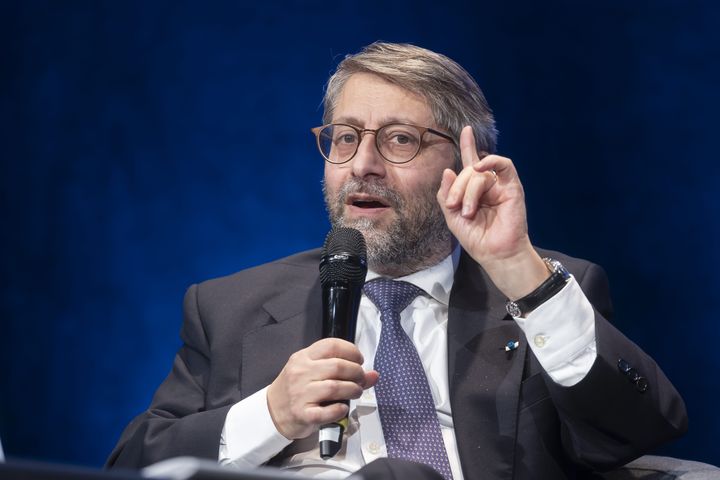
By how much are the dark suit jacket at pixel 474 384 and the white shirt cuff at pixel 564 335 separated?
2 cm

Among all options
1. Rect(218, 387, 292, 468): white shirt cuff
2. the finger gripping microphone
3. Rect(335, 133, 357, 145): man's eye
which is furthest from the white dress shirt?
Rect(335, 133, 357, 145): man's eye

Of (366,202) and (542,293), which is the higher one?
(366,202)

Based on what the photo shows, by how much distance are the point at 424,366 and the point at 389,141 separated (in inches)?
20.4

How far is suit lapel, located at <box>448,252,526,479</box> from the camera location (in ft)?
6.04

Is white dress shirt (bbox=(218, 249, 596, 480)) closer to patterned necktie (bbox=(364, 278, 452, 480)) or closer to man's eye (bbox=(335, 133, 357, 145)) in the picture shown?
patterned necktie (bbox=(364, 278, 452, 480))

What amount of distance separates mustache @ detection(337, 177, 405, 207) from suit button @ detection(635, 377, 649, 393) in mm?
648

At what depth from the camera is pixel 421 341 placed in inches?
79.3

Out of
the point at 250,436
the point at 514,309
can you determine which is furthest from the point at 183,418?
the point at 514,309

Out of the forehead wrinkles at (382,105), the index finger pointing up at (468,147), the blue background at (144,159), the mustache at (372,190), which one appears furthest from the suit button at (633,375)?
the blue background at (144,159)

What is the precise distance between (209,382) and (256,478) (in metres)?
1.23

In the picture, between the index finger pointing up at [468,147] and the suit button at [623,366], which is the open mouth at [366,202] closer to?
the index finger pointing up at [468,147]

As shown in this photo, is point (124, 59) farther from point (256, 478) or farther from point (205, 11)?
point (256, 478)

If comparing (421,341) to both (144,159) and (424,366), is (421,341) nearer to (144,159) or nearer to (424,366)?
(424,366)

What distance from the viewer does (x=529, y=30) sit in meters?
2.62
